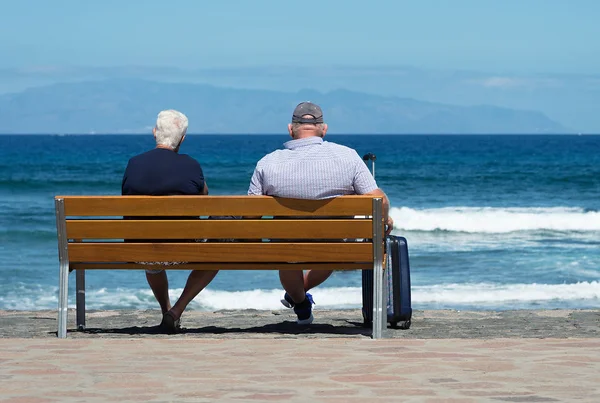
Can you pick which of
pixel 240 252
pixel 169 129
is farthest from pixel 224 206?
pixel 169 129

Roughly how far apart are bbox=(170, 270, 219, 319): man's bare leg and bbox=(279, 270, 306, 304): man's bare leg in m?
0.42

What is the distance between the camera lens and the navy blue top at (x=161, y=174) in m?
6.04

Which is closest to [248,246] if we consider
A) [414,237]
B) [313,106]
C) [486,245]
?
[313,106]

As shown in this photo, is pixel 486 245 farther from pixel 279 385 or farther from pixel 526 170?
pixel 526 170

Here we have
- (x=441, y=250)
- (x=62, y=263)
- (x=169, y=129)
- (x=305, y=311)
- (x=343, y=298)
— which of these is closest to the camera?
(x=62, y=263)

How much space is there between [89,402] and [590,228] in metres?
21.3

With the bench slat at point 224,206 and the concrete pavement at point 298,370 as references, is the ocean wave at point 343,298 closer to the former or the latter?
the bench slat at point 224,206

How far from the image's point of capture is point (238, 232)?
5.71 m

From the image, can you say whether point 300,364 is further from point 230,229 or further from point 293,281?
point 293,281

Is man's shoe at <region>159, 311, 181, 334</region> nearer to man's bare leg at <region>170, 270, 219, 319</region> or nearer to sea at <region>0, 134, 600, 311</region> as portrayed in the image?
man's bare leg at <region>170, 270, 219, 319</region>

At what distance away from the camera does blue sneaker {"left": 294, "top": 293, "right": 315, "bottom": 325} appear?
6539mm

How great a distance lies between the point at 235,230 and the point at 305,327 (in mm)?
1098

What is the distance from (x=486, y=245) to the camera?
19875 millimetres

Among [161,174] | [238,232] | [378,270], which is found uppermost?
[161,174]
